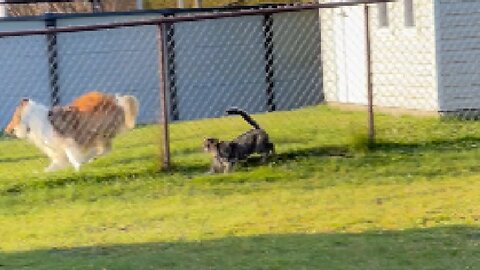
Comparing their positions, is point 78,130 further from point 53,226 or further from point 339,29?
point 339,29

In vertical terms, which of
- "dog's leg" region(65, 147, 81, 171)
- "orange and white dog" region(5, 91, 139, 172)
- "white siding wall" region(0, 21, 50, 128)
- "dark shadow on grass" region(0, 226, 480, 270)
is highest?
"white siding wall" region(0, 21, 50, 128)

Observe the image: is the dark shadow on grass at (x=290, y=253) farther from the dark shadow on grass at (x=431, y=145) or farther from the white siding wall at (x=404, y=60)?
the white siding wall at (x=404, y=60)

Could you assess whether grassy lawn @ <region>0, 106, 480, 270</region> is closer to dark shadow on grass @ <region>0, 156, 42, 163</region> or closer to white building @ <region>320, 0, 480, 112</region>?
dark shadow on grass @ <region>0, 156, 42, 163</region>

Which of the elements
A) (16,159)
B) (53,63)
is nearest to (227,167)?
(16,159)

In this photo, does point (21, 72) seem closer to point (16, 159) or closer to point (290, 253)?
point (16, 159)

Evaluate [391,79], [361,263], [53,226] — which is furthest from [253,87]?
[361,263]

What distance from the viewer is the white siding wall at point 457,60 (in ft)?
48.8

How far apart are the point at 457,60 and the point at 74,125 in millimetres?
5124

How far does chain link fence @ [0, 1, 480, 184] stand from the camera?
1252cm

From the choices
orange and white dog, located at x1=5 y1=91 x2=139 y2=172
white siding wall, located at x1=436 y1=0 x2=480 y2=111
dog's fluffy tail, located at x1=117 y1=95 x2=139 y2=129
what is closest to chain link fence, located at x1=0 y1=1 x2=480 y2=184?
white siding wall, located at x1=436 y1=0 x2=480 y2=111

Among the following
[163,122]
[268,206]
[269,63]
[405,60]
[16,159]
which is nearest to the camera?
[268,206]

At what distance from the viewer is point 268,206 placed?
964cm

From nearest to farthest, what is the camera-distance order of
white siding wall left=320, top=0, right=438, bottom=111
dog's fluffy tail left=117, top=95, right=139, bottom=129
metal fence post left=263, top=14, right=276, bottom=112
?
1. dog's fluffy tail left=117, top=95, right=139, bottom=129
2. white siding wall left=320, top=0, right=438, bottom=111
3. metal fence post left=263, top=14, right=276, bottom=112

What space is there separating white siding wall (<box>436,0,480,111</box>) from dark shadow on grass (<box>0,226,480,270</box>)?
277 inches
